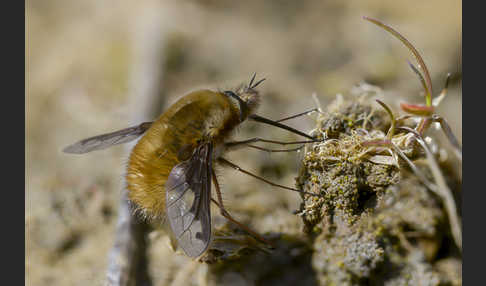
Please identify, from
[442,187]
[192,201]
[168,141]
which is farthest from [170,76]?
[442,187]

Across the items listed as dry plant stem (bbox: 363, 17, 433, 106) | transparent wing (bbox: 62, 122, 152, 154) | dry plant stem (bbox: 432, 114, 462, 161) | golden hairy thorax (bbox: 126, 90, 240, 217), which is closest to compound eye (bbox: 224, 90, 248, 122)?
golden hairy thorax (bbox: 126, 90, 240, 217)

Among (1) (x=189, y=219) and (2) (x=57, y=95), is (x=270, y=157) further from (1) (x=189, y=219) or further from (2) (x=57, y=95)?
(2) (x=57, y=95)

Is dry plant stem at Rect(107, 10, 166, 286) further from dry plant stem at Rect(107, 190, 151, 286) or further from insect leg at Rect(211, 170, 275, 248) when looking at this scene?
insect leg at Rect(211, 170, 275, 248)

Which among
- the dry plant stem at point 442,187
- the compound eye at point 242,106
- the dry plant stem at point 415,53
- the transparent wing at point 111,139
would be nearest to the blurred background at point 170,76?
the transparent wing at point 111,139

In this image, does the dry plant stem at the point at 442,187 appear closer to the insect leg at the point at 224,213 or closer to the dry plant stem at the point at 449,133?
the dry plant stem at the point at 449,133

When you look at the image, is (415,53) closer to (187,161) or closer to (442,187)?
(442,187)

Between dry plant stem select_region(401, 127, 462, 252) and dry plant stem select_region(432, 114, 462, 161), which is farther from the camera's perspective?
dry plant stem select_region(432, 114, 462, 161)
